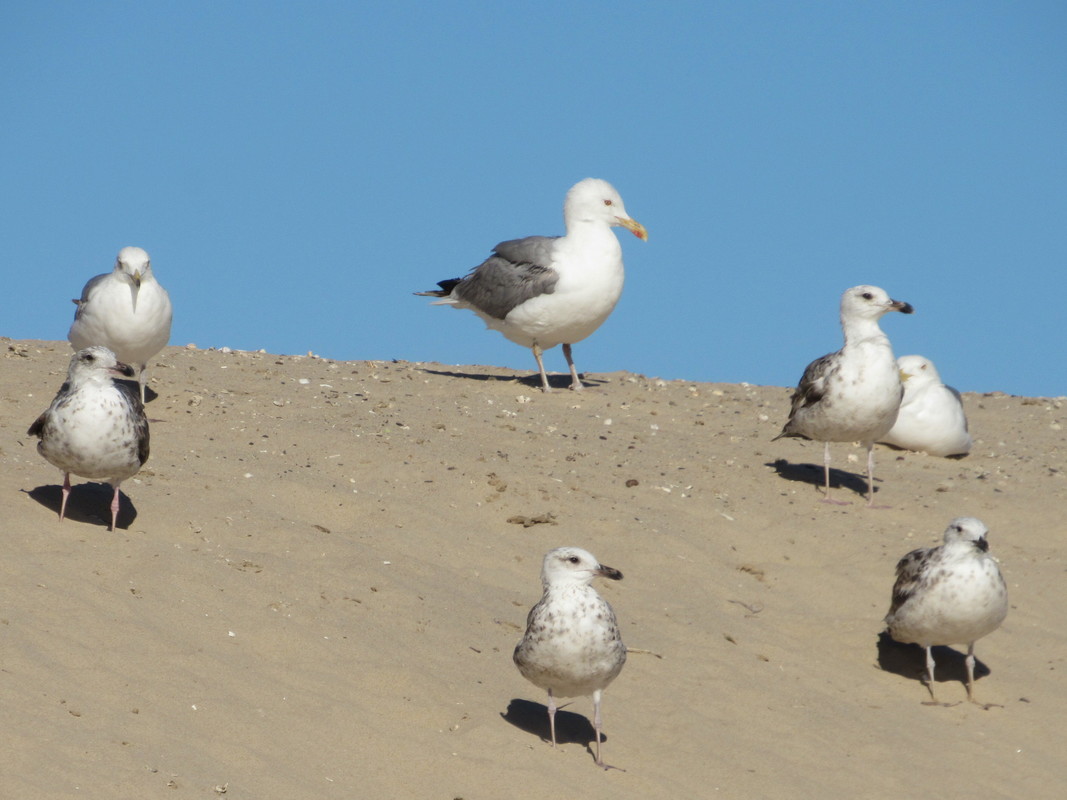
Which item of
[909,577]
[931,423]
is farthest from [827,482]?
[909,577]

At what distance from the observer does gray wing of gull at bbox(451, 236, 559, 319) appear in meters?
15.1

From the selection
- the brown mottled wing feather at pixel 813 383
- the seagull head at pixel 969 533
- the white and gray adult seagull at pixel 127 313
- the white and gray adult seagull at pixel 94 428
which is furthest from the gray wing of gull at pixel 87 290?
the seagull head at pixel 969 533

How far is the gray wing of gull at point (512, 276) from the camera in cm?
1513

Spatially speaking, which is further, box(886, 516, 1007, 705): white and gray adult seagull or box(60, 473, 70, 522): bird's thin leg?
box(886, 516, 1007, 705): white and gray adult seagull

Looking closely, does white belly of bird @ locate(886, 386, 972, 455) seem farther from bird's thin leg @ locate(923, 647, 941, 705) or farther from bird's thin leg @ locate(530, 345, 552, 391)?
bird's thin leg @ locate(923, 647, 941, 705)

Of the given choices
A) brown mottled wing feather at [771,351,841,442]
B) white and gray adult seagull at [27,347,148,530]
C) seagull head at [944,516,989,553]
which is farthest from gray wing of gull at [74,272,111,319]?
seagull head at [944,516,989,553]

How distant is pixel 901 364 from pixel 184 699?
1001 centimetres

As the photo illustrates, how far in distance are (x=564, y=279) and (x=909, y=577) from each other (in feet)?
22.7

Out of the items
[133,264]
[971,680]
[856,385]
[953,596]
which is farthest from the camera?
[133,264]

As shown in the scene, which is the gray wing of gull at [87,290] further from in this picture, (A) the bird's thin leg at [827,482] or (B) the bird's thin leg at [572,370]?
(A) the bird's thin leg at [827,482]

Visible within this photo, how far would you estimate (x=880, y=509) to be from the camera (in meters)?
11.7

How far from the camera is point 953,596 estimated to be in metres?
8.59

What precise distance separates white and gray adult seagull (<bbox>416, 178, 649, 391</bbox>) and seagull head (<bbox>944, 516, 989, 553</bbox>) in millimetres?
6742

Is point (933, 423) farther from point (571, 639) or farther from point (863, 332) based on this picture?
point (571, 639)
